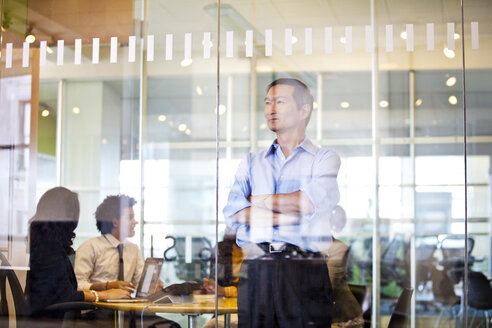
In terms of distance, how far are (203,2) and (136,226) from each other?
199 centimetres

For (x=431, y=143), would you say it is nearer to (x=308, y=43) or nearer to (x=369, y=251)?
(x=369, y=251)

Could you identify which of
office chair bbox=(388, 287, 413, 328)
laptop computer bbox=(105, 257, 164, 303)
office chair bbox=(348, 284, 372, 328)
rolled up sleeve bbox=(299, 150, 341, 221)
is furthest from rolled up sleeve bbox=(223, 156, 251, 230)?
office chair bbox=(388, 287, 413, 328)

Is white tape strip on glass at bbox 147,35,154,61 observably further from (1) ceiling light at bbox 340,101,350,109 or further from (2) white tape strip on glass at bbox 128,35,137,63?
(1) ceiling light at bbox 340,101,350,109

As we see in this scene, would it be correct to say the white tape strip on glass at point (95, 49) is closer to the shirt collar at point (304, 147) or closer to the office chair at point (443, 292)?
the shirt collar at point (304, 147)

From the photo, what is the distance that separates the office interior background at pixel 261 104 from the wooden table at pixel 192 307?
0.55 m

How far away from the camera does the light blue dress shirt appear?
4395 mm

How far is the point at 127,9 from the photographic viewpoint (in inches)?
205

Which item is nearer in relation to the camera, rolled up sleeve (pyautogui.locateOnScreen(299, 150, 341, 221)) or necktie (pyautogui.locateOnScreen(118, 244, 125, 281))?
rolled up sleeve (pyautogui.locateOnScreen(299, 150, 341, 221))

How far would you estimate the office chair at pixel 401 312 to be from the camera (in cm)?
493

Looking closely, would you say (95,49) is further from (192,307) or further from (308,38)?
(192,307)

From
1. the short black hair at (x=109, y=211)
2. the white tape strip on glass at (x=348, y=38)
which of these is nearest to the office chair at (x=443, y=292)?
the white tape strip on glass at (x=348, y=38)

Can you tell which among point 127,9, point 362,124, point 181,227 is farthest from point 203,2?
point 181,227

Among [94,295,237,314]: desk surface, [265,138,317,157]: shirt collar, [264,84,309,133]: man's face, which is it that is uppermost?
[264,84,309,133]: man's face

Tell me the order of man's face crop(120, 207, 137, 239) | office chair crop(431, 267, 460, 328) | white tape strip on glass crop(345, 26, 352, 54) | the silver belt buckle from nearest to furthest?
1. the silver belt buckle
2. white tape strip on glass crop(345, 26, 352, 54)
3. man's face crop(120, 207, 137, 239)
4. office chair crop(431, 267, 460, 328)
